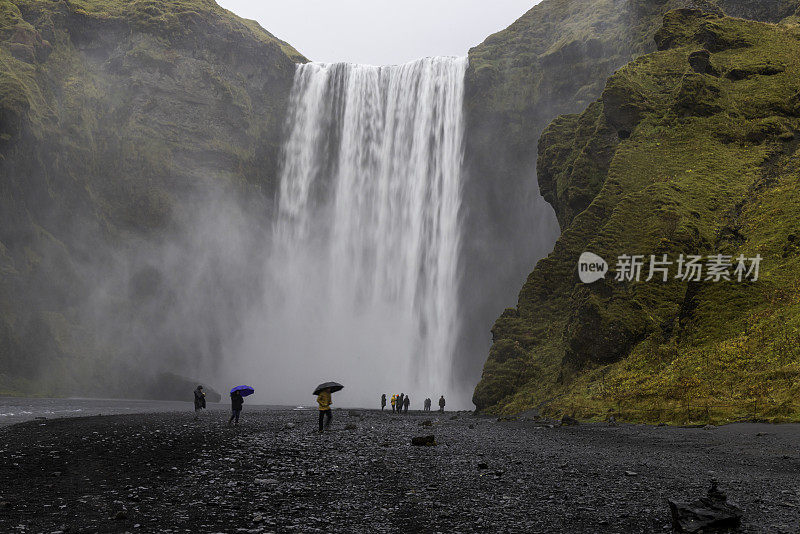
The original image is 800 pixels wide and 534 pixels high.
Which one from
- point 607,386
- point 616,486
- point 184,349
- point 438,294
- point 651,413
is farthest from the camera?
point 184,349

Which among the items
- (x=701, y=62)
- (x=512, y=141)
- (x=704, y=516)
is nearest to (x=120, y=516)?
(x=704, y=516)

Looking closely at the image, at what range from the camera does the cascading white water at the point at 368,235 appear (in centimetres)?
6506

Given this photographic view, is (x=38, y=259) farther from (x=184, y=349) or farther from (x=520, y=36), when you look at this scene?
(x=520, y=36)

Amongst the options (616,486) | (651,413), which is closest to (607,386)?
(651,413)

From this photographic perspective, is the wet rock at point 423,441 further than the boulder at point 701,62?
No

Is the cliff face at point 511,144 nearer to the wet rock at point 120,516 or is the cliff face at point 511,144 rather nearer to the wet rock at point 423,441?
the wet rock at point 423,441

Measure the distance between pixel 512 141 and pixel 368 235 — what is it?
19993mm

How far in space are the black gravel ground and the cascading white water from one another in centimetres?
4762

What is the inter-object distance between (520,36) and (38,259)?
198 feet

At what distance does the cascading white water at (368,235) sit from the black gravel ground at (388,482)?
156 feet

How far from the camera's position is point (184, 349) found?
228ft

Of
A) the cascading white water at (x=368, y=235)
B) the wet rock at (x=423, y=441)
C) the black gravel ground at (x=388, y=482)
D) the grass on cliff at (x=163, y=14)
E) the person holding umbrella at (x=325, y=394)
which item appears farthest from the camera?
the grass on cliff at (x=163, y=14)

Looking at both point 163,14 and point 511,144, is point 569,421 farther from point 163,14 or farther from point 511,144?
point 163,14

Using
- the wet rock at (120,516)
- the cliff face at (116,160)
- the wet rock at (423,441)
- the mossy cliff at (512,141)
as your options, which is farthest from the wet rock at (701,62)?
the cliff face at (116,160)
